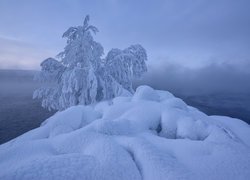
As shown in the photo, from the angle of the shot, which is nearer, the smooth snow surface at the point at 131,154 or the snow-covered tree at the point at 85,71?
the smooth snow surface at the point at 131,154

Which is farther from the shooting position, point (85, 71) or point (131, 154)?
point (85, 71)

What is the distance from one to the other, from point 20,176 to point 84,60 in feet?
34.7

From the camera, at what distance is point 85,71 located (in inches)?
442

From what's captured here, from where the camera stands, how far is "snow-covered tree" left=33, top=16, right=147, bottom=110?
36.9 ft

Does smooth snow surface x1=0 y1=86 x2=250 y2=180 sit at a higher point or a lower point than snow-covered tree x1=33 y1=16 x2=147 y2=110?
lower

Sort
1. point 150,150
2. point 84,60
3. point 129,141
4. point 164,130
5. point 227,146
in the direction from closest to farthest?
1. point 150,150
2. point 227,146
3. point 129,141
4. point 164,130
5. point 84,60

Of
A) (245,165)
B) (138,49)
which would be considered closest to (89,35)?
(138,49)

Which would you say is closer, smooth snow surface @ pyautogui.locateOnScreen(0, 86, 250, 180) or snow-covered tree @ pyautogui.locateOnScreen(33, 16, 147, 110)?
smooth snow surface @ pyautogui.locateOnScreen(0, 86, 250, 180)

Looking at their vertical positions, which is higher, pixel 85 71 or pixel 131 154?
pixel 85 71

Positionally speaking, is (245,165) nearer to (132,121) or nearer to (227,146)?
(227,146)

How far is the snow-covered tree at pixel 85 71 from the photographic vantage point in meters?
11.2

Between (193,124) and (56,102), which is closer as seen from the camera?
(193,124)

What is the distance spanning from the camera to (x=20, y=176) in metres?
2.36

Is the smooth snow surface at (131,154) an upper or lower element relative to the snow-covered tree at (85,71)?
lower
